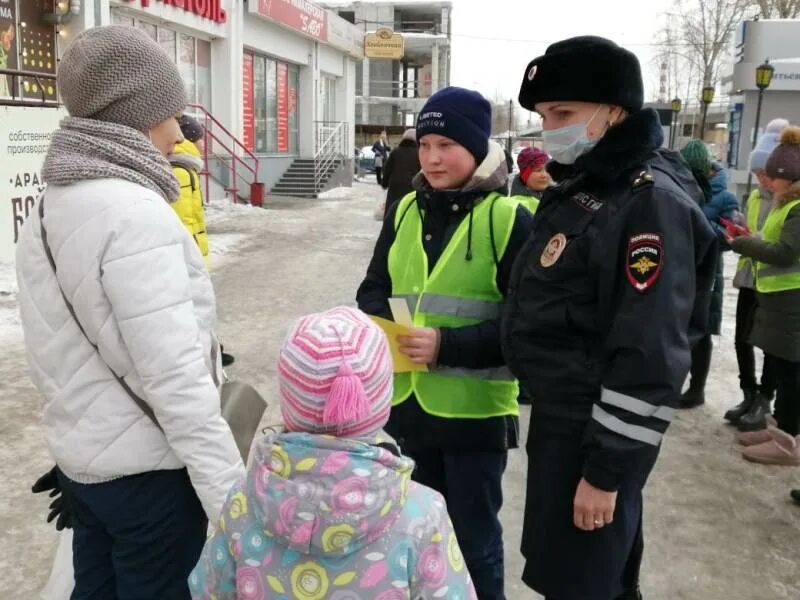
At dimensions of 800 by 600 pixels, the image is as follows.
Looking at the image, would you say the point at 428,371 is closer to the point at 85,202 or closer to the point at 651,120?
the point at 651,120

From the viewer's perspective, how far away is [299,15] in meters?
21.0

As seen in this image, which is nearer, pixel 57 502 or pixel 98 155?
pixel 98 155

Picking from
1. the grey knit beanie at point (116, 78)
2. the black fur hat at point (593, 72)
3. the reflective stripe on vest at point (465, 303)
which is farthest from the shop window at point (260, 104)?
the black fur hat at point (593, 72)

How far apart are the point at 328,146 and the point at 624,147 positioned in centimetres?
2294

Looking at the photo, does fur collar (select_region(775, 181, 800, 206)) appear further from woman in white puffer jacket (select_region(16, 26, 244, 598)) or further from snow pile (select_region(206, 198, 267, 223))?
snow pile (select_region(206, 198, 267, 223))

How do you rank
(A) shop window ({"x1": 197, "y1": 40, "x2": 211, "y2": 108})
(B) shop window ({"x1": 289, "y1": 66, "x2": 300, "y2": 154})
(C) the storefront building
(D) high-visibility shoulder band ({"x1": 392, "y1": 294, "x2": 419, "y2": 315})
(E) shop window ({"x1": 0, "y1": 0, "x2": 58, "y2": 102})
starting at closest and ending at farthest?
(D) high-visibility shoulder band ({"x1": 392, "y1": 294, "x2": 419, "y2": 315})
(E) shop window ({"x1": 0, "y1": 0, "x2": 58, "y2": 102})
(C) the storefront building
(A) shop window ({"x1": 197, "y1": 40, "x2": 211, "y2": 108})
(B) shop window ({"x1": 289, "y1": 66, "x2": 300, "y2": 154})

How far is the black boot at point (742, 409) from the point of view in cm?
468

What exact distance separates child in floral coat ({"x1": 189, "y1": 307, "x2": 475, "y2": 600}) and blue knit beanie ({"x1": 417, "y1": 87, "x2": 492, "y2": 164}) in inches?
45.7

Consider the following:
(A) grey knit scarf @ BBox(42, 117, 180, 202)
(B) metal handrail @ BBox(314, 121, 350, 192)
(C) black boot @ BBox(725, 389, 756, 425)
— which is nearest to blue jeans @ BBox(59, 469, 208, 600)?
(A) grey knit scarf @ BBox(42, 117, 180, 202)

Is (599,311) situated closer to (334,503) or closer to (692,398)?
(334,503)

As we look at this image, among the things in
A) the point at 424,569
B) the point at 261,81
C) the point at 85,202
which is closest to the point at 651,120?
the point at 424,569

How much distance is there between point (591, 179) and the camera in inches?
74.5

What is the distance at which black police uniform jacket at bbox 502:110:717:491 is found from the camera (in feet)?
5.64

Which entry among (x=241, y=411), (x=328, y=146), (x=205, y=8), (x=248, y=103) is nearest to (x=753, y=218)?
(x=241, y=411)
